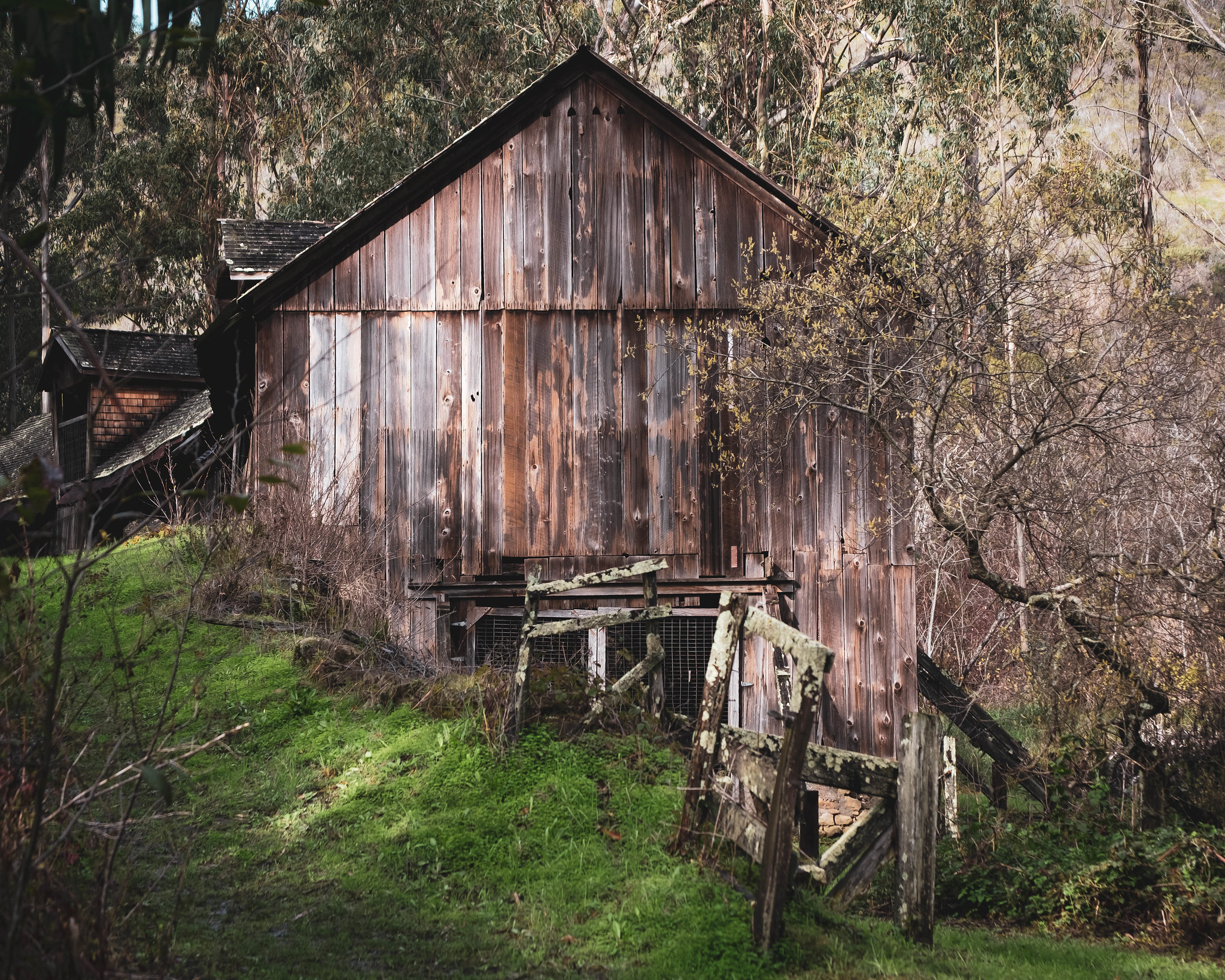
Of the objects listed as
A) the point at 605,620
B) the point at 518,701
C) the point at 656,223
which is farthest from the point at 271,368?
the point at 518,701

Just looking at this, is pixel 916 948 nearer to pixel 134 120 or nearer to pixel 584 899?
pixel 584 899

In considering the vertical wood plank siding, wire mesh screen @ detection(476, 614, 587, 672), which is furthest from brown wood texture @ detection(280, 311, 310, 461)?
wire mesh screen @ detection(476, 614, 587, 672)

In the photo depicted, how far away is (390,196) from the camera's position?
11.3 m

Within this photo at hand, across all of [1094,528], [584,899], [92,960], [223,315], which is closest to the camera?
[92,960]

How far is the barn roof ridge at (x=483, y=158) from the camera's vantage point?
11.3m

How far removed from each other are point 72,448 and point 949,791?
23.9 metres

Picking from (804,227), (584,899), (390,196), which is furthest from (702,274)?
(584,899)

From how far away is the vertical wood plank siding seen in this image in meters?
11.4

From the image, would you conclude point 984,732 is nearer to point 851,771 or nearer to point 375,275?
point 851,771

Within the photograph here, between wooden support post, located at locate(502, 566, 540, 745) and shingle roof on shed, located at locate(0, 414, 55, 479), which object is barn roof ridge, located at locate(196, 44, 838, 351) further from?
shingle roof on shed, located at locate(0, 414, 55, 479)

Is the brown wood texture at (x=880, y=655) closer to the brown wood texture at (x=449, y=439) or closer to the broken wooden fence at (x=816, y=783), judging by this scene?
the brown wood texture at (x=449, y=439)

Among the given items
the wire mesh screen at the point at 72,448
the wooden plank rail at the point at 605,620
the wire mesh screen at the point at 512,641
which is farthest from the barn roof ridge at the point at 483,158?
the wire mesh screen at the point at 72,448

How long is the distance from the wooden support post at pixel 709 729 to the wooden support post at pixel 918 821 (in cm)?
114

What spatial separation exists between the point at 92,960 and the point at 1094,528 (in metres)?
13.4
